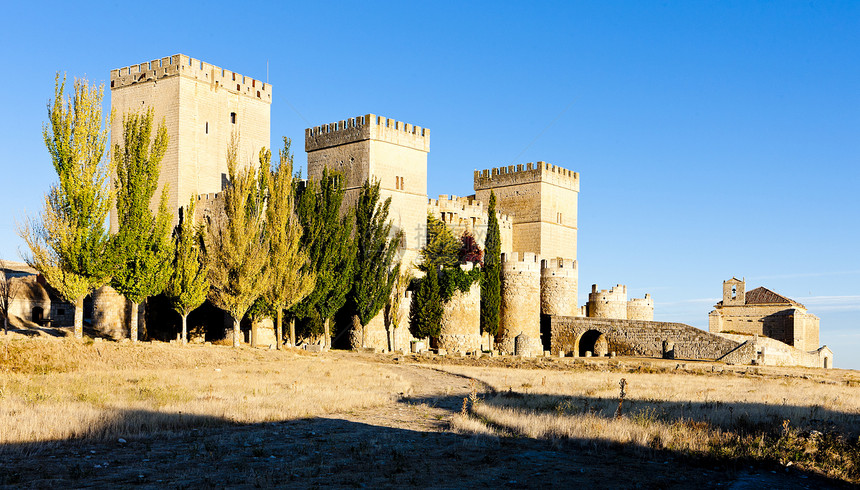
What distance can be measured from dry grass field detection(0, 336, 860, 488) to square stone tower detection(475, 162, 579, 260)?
26484mm

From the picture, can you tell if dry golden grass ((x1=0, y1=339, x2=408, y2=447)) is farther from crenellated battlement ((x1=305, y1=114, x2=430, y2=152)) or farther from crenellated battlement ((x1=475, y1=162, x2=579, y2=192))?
crenellated battlement ((x1=475, y1=162, x2=579, y2=192))

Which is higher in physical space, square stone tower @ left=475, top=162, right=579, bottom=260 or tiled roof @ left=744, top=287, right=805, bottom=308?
square stone tower @ left=475, top=162, right=579, bottom=260

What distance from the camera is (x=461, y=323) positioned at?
124ft

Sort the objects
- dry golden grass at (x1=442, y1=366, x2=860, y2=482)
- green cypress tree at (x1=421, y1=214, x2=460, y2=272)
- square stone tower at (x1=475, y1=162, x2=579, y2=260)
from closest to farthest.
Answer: dry golden grass at (x1=442, y1=366, x2=860, y2=482) → green cypress tree at (x1=421, y1=214, x2=460, y2=272) → square stone tower at (x1=475, y1=162, x2=579, y2=260)

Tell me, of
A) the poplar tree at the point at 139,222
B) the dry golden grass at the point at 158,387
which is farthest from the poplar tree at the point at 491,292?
the poplar tree at the point at 139,222

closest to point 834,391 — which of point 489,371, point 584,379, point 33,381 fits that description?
point 584,379

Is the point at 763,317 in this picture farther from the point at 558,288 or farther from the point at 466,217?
the point at 466,217

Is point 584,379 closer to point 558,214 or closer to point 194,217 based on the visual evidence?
point 194,217

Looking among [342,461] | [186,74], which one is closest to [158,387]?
[342,461]

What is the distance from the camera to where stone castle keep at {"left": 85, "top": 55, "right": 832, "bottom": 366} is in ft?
122

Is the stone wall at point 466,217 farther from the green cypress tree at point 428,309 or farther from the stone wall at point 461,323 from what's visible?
the green cypress tree at point 428,309

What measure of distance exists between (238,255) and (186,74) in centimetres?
1188

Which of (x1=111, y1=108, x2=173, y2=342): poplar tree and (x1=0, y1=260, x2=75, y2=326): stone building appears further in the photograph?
(x1=0, y1=260, x2=75, y2=326): stone building

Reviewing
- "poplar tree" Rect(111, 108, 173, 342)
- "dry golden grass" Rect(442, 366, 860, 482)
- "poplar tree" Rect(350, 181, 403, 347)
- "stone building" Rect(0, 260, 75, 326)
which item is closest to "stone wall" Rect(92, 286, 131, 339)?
"poplar tree" Rect(111, 108, 173, 342)
